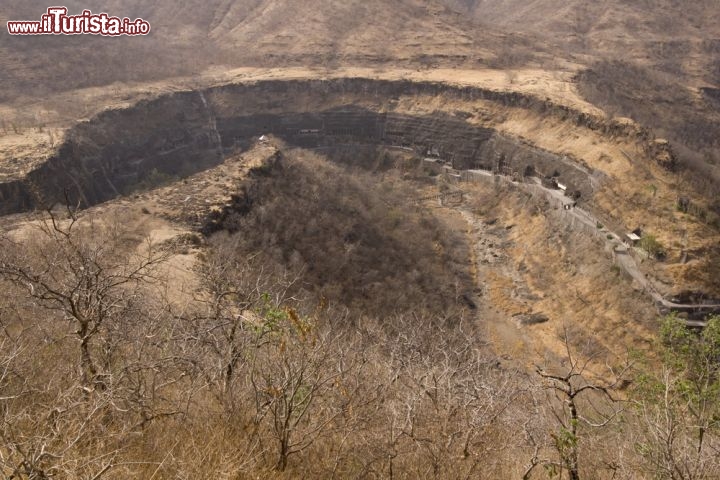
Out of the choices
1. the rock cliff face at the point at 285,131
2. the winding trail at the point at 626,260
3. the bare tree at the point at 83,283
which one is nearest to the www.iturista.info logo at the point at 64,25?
the rock cliff face at the point at 285,131

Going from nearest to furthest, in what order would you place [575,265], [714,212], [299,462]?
[299,462]
[714,212]
[575,265]

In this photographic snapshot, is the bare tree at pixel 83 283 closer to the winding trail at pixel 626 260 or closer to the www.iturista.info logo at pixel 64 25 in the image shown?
the winding trail at pixel 626 260

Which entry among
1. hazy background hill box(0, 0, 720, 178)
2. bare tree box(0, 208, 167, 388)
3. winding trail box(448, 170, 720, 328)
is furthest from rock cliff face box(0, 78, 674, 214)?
bare tree box(0, 208, 167, 388)

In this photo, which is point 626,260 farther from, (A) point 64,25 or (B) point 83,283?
(A) point 64,25

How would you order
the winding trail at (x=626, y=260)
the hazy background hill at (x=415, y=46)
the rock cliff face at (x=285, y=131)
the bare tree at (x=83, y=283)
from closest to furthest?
the bare tree at (x=83, y=283)
the winding trail at (x=626, y=260)
the rock cliff face at (x=285, y=131)
the hazy background hill at (x=415, y=46)

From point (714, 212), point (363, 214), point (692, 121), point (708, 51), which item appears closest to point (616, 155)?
point (714, 212)

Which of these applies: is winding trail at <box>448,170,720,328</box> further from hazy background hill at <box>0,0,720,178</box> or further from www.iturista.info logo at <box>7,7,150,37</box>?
www.iturista.info logo at <box>7,7,150,37</box>

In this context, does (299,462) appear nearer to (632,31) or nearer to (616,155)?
(616,155)

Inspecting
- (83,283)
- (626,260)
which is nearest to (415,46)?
(626,260)
